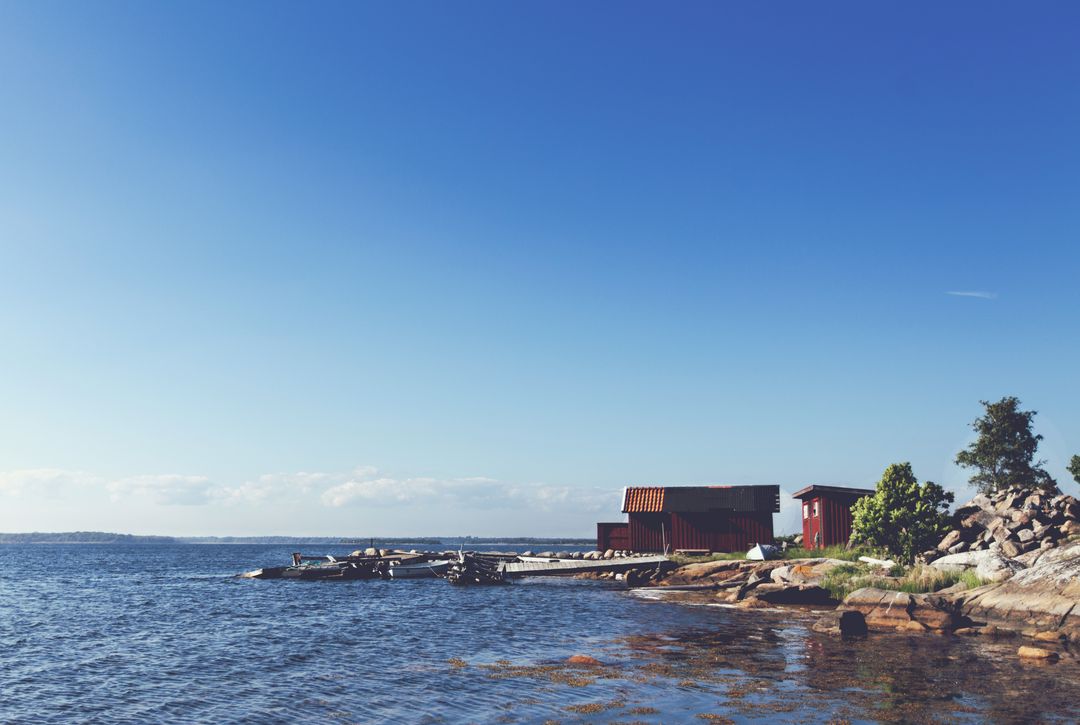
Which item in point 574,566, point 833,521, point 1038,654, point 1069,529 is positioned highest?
point 1069,529

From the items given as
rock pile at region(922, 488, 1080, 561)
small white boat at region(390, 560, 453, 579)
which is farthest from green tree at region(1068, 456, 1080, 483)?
small white boat at region(390, 560, 453, 579)

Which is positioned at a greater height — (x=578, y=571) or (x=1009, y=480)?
(x=1009, y=480)

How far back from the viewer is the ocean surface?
1898 cm

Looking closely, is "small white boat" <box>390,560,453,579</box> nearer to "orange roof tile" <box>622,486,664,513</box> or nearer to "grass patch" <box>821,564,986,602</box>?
"orange roof tile" <box>622,486,664,513</box>

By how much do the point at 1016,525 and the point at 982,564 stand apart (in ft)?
29.5

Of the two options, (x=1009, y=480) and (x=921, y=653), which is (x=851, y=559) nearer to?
(x=921, y=653)

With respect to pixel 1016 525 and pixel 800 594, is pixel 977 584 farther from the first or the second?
pixel 1016 525

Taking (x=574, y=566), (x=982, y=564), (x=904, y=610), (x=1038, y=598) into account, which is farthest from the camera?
(x=574, y=566)

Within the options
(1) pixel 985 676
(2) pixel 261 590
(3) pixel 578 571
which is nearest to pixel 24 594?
(2) pixel 261 590

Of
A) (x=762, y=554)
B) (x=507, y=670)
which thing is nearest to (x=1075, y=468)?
(x=762, y=554)

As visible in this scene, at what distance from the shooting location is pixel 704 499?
226ft

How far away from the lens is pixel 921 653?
25750 mm

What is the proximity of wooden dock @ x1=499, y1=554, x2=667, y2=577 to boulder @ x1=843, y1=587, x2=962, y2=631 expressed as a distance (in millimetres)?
26624

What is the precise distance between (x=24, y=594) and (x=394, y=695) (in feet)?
186
